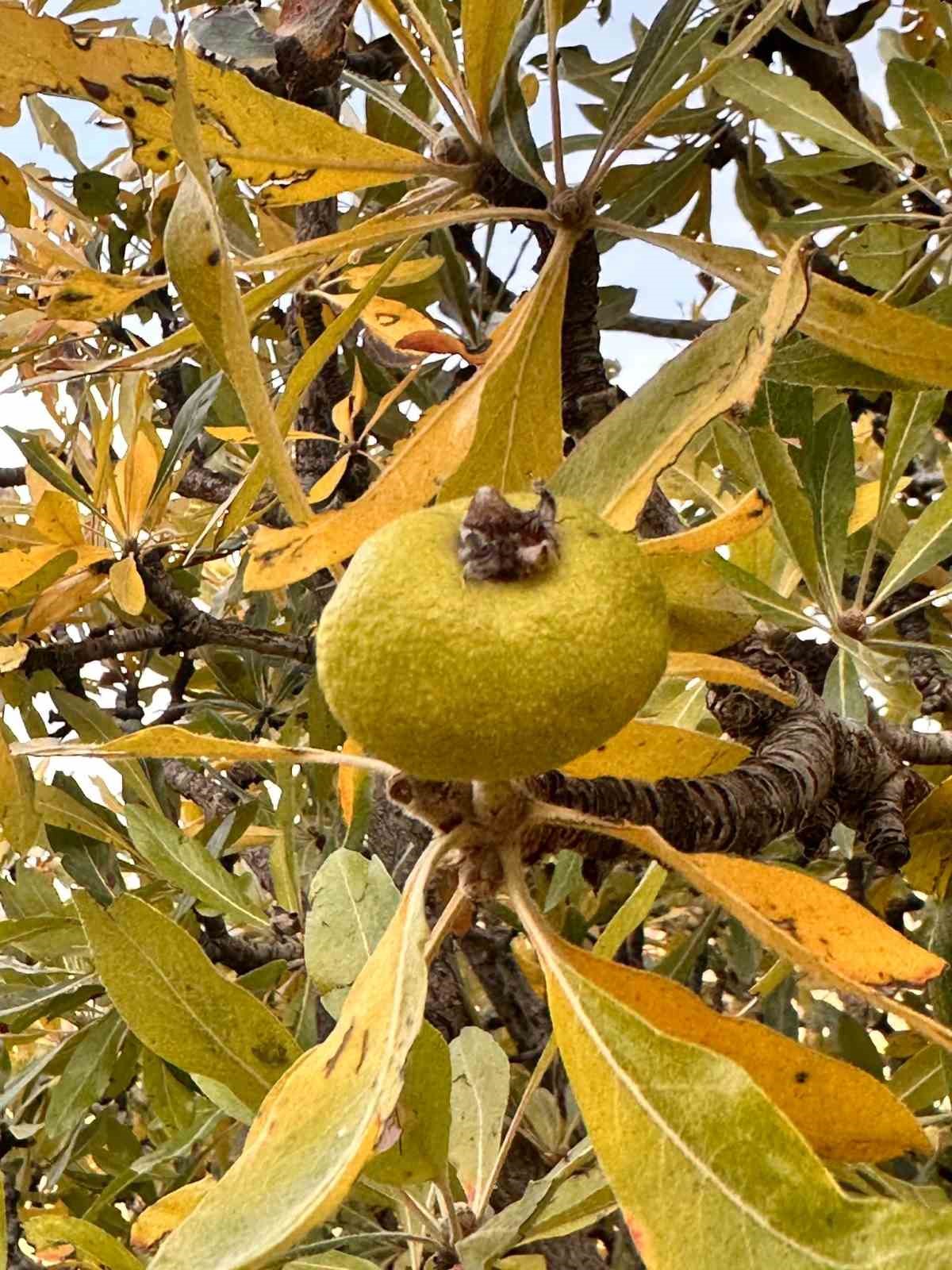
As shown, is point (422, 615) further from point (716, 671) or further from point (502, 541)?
point (716, 671)

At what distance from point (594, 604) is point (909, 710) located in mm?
499

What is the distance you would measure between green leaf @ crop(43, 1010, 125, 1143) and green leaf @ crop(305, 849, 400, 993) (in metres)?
0.54

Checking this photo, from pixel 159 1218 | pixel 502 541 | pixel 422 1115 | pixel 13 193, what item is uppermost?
pixel 13 193

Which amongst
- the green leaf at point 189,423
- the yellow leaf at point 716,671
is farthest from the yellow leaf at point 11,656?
the yellow leaf at point 716,671

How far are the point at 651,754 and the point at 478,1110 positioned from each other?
1.41 ft

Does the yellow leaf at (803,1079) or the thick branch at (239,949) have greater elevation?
the yellow leaf at (803,1079)

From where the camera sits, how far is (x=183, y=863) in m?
1.05

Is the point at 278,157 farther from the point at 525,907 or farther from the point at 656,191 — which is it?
the point at 656,191

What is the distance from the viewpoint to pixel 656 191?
125cm

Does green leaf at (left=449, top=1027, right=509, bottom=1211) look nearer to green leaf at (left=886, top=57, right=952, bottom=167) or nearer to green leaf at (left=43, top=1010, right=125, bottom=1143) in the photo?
green leaf at (left=43, top=1010, right=125, bottom=1143)

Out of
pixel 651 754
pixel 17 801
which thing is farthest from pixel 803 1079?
pixel 17 801

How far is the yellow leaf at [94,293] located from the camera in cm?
75

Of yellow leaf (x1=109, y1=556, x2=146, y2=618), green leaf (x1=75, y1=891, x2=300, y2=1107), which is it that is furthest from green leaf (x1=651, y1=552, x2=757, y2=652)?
yellow leaf (x1=109, y1=556, x2=146, y2=618)

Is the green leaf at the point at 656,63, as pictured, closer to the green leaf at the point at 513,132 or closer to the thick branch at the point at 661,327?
the green leaf at the point at 513,132
